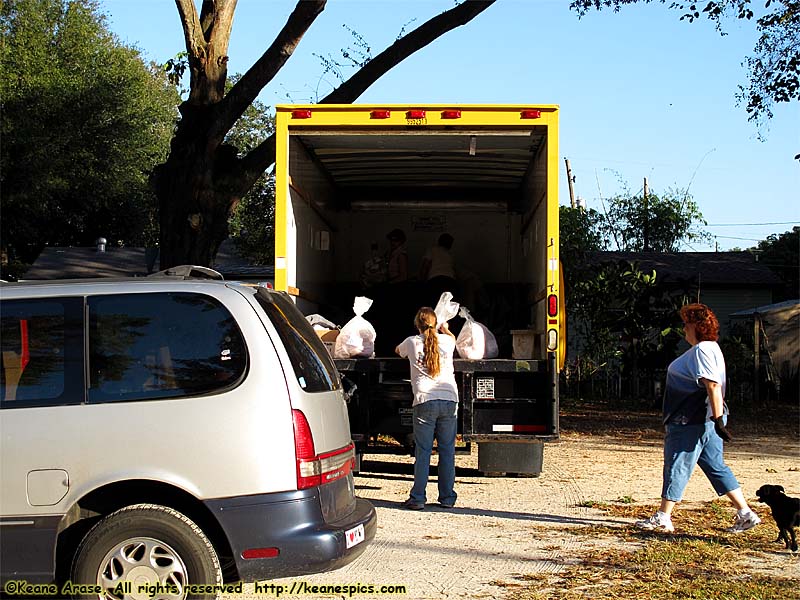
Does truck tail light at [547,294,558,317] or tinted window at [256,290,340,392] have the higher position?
truck tail light at [547,294,558,317]

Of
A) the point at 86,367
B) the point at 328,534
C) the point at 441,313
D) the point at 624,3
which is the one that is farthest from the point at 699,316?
the point at 624,3

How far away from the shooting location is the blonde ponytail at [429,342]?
843 centimetres

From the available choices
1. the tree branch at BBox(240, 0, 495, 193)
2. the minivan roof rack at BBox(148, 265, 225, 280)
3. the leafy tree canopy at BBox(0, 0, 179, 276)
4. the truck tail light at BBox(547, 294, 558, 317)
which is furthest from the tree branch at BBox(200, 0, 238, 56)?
the leafy tree canopy at BBox(0, 0, 179, 276)

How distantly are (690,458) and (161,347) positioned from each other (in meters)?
4.17

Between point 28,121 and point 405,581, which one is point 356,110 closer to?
point 405,581

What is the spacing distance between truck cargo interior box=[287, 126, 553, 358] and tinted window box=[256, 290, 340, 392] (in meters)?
3.71

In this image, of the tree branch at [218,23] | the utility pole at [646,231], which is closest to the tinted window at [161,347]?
the tree branch at [218,23]

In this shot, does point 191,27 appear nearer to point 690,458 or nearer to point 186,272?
point 186,272

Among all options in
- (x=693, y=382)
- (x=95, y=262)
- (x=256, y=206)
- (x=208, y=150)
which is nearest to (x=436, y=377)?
(x=693, y=382)

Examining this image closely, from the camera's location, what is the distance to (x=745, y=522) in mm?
7473

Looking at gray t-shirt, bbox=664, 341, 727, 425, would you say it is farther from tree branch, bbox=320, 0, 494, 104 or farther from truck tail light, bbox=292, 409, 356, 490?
tree branch, bbox=320, 0, 494, 104

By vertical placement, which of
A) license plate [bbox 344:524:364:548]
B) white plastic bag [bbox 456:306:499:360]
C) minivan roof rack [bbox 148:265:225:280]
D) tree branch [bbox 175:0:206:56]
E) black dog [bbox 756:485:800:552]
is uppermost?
tree branch [bbox 175:0:206:56]

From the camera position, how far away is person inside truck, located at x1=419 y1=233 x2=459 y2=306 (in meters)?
11.7

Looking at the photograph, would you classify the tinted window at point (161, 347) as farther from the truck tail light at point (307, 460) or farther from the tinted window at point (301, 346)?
the truck tail light at point (307, 460)
